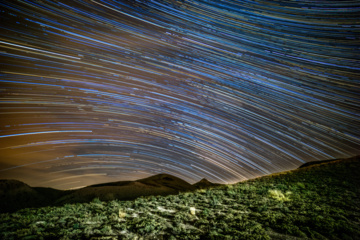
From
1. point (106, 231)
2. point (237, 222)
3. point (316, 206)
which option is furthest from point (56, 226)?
point (316, 206)

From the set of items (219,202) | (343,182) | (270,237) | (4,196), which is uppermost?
(343,182)

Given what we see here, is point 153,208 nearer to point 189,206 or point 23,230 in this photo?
point 189,206

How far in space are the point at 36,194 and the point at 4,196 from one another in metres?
3.52

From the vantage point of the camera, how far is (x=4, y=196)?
83.6 ft

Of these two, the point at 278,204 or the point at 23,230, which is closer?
the point at 23,230

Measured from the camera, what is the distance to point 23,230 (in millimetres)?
8586

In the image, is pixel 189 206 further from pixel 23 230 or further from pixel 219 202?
pixel 23 230

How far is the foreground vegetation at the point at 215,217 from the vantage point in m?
8.46

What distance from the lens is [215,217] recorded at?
10.7 metres

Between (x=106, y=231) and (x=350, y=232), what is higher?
(x=350, y=232)

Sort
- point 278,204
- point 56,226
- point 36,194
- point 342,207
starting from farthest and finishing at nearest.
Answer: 1. point 36,194
2. point 278,204
3. point 342,207
4. point 56,226

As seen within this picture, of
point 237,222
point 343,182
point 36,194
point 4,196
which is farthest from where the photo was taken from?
point 36,194

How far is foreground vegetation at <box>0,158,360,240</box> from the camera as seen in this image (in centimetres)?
846

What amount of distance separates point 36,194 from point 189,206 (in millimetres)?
26960
